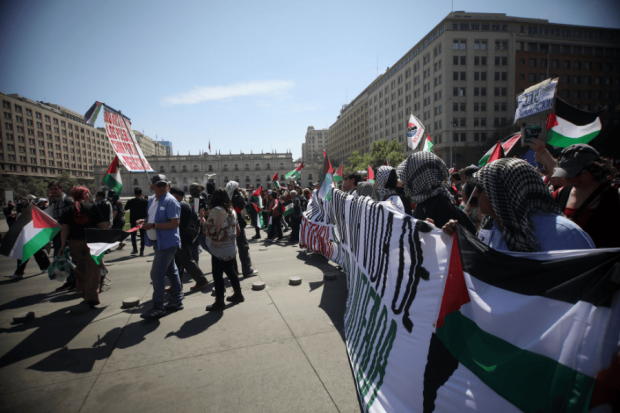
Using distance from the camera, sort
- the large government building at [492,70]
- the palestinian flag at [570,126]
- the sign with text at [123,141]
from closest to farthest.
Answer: the palestinian flag at [570,126]
the sign with text at [123,141]
the large government building at [492,70]

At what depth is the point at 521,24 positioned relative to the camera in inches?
2109

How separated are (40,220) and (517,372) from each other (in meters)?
6.40

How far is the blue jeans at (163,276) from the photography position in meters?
4.23

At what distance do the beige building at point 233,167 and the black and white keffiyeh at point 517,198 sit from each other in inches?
4425

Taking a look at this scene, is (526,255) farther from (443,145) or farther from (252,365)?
(443,145)

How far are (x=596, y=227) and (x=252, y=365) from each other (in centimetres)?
317

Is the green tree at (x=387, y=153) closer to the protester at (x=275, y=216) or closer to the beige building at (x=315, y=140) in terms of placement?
the protester at (x=275, y=216)

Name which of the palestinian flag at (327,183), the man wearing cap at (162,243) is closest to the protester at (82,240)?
the man wearing cap at (162,243)

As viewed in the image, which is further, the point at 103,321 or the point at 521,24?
the point at 521,24

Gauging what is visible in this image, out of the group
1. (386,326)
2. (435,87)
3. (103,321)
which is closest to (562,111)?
(386,326)

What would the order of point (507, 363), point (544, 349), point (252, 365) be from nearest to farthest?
point (544, 349) < point (507, 363) < point (252, 365)

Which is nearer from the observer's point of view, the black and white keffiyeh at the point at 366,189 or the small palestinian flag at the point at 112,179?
the black and white keffiyeh at the point at 366,189

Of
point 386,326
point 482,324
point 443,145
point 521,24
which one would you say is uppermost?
point 521,24

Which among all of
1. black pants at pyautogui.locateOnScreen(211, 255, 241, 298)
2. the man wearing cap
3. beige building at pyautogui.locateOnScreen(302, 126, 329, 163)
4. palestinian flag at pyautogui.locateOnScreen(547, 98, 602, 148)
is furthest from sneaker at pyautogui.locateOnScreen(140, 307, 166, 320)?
beige building at pyautogui.locateOnScreen(302, 126, 329, 163)
